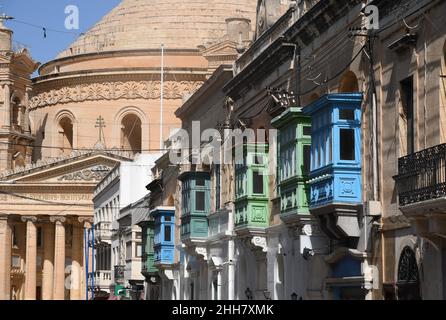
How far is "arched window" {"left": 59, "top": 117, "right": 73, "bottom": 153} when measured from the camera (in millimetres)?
96200

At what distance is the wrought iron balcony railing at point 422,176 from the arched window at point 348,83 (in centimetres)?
473

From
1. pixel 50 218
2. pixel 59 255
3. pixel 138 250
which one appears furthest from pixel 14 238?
pixel 138 250

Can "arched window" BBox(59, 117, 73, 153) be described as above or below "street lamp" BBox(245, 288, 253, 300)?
above

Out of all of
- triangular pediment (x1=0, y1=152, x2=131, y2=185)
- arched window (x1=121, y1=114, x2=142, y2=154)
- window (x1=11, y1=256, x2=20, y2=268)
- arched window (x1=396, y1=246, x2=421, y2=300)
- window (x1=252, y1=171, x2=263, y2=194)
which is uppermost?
arched window (x1=121, y1=114, x2=142, y2=154)

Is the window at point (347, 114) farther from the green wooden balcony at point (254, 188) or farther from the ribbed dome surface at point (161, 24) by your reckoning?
the ribbed dome surface at point (161, 24)

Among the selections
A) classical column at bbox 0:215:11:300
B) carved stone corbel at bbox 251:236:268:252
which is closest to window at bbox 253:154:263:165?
carved stone corbel at bbox 251:236:268:252

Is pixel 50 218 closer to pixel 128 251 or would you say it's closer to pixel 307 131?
pixel 128 251

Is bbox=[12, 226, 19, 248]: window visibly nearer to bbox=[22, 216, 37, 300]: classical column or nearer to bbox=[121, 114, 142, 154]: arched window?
bbox=[22, 216, 37, 300]: classical column

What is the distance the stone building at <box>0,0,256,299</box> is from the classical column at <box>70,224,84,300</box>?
0.33 feet

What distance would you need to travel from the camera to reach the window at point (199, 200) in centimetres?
4078

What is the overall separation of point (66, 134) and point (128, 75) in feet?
29.6

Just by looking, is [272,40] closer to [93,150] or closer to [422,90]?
[422,90]

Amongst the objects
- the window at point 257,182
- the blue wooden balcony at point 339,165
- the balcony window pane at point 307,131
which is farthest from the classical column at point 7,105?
the blue wooden balcony at point 339,165

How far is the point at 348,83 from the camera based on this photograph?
26.7 metres
